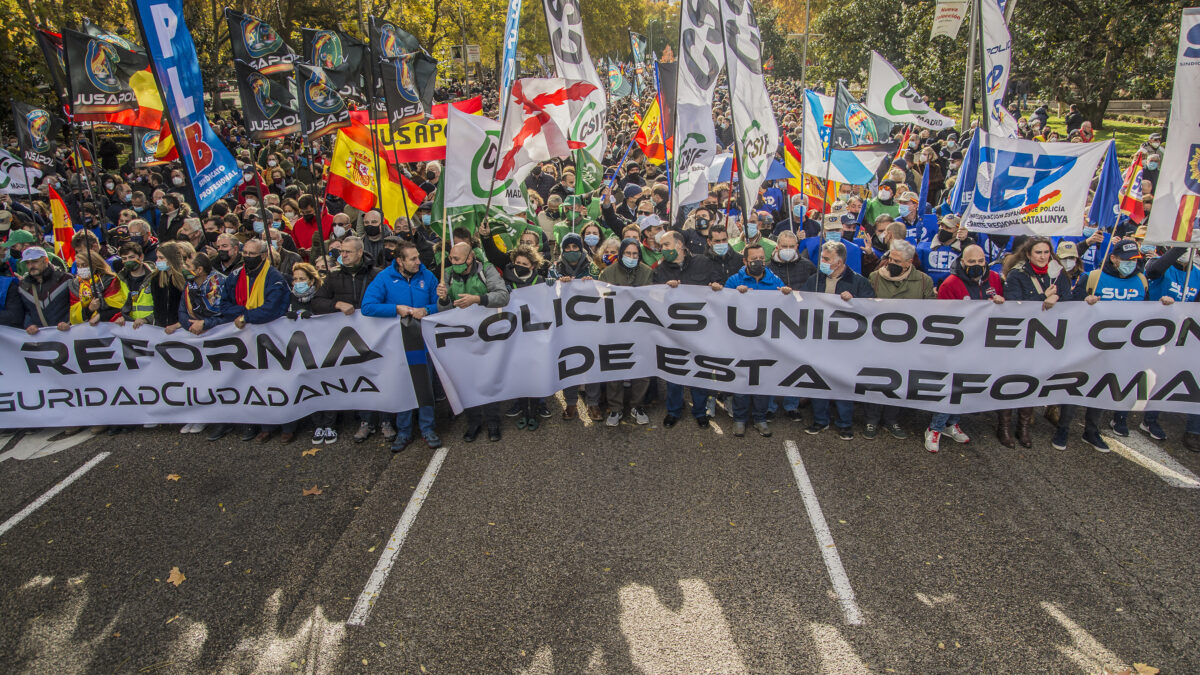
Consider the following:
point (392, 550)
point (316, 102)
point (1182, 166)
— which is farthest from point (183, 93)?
point (1182, 166)

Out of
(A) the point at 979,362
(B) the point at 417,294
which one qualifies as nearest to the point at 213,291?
(B) the point at 417,294

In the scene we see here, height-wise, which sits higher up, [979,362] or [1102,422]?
[979,362]

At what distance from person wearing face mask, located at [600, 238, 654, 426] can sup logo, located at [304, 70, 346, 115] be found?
14.4 feet

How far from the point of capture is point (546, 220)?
10.6m

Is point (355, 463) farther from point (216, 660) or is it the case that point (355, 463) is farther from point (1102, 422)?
point (1102, 422)

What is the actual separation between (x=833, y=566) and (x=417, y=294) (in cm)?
406

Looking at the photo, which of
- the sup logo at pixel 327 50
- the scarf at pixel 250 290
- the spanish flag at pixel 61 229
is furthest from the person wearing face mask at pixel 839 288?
the spanish flag at pixel 61 229

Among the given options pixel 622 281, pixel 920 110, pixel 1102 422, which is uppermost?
pixel 920 110

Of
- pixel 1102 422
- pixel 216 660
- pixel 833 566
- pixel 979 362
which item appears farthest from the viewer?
pixel 1102 422

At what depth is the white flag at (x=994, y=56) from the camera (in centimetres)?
838

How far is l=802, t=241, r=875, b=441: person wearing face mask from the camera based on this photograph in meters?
6.27

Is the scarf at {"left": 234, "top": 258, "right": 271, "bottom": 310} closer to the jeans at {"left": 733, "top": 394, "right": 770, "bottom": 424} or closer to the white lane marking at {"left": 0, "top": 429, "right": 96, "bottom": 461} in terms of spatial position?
the white lane marking at {"left": 0, "top": 429, "right": 96, "bottom": 461}

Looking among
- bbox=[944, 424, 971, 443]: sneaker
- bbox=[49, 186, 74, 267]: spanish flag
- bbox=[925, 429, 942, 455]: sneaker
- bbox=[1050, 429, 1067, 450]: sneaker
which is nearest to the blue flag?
bbox=[1050, 429, 1067, 450]: sneaker

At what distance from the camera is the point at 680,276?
685cm
